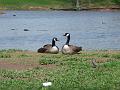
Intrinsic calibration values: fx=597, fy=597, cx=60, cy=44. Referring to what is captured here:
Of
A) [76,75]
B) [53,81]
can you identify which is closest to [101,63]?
[76,75]

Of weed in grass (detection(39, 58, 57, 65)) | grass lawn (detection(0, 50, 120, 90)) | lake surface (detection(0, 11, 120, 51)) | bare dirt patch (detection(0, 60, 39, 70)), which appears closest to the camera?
grass lawn (detection(0, 50, 120, 90))

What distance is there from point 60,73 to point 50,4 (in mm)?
106553

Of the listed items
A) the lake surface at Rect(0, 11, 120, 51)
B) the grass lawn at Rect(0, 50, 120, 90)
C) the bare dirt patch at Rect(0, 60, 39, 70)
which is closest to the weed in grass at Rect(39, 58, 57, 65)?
the grass lawn at Rect(0, 50, 120, 90)

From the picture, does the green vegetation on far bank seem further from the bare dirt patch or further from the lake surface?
the bare dirt patch

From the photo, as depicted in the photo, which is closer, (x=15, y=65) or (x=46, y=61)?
(x=15, y=65)

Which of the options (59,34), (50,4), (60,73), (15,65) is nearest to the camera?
(60,73)

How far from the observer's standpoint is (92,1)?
5103 inches

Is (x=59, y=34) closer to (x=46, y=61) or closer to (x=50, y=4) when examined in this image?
(x=46, y=61)

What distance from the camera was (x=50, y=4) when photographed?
126 meters

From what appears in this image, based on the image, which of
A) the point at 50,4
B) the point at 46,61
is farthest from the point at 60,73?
the point at 50,4

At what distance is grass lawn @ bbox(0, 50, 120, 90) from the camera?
17.3 m

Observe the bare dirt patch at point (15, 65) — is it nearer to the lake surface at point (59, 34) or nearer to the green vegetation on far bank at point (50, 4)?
the lake surface at point (59, 34)

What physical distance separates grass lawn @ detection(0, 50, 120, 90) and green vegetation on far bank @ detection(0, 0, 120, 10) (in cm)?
9969

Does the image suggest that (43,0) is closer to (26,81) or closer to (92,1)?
(92,1)
